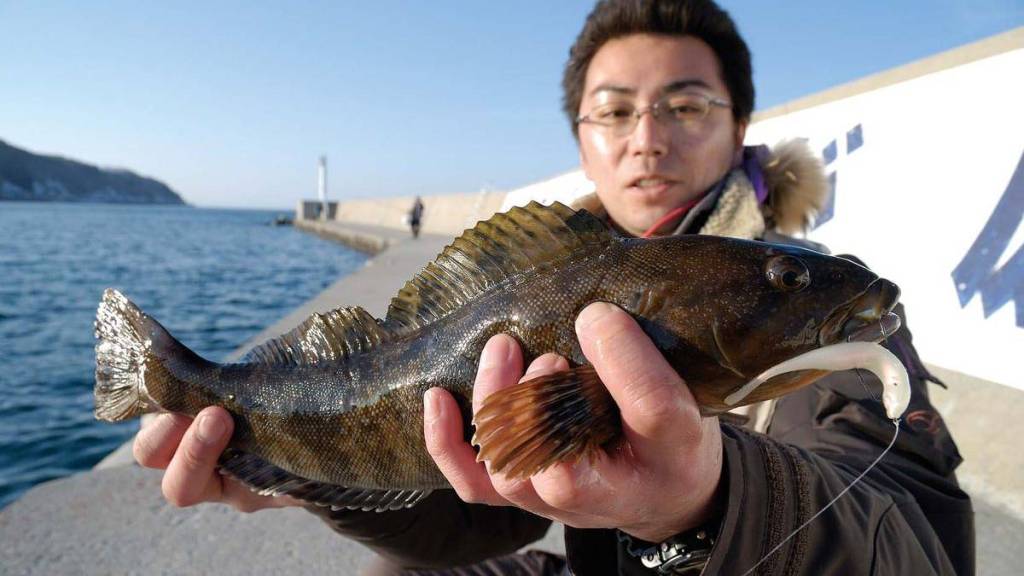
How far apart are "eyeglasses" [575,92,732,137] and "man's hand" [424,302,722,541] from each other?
66.8 inches

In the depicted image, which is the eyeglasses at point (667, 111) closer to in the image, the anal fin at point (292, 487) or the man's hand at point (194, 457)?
the anal fin at point (292, 487)

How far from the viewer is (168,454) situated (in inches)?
98.0

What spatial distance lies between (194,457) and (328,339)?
0.68 meters

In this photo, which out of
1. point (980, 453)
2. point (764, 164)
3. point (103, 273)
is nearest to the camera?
point (764, 164)

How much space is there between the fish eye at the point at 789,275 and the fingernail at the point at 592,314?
0.46m

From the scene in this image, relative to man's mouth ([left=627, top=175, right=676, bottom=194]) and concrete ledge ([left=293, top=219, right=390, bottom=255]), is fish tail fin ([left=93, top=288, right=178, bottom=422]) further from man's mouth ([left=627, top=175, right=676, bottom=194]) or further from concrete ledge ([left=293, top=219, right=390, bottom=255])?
concrete ledge ([left=293, top=219, right=390, bottom=255])

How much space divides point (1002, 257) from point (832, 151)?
7.00ft

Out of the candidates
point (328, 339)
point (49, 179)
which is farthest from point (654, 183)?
point (49, 179)

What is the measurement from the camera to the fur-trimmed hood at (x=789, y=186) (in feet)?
10.8

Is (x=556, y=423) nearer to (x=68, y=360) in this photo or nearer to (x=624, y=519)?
(x=624, y=519)

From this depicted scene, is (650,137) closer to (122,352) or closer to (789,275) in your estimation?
(789,275)

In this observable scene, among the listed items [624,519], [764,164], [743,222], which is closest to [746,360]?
[624,519]

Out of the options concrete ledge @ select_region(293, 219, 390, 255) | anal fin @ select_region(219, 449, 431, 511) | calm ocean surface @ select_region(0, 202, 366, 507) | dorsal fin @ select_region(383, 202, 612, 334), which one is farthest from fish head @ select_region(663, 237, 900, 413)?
concrete ledge @ select_region(293, 219, 390, 255)

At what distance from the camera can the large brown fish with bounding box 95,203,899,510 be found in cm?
165
